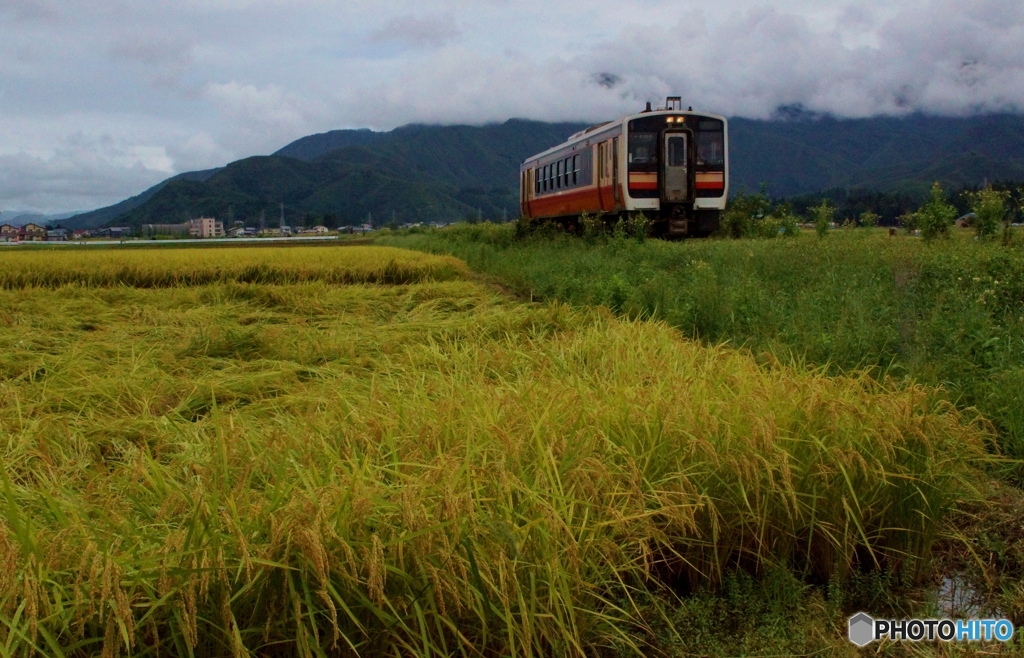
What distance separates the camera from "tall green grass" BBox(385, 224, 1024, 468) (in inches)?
174

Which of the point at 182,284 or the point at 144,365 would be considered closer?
the point at 144,365

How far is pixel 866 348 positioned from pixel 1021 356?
30.4 inches

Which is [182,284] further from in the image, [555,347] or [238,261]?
[555,347]

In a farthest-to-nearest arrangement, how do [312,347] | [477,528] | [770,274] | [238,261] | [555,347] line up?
[238,261] → [770,274] → [312,347] → [555,347] → [477,528]

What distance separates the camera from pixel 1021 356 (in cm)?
459

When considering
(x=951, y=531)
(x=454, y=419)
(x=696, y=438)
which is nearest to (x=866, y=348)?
(x=951, y=531)

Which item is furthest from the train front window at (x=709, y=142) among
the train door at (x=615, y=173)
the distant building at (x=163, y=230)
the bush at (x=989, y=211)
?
the distant building at (x=163, y=230)

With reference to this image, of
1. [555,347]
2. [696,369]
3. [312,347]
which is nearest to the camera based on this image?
[696,369]

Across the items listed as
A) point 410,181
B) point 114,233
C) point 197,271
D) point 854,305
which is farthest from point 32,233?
point 410,181

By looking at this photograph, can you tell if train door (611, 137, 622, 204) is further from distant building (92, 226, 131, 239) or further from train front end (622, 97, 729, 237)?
distant building (92, 226, 131, 239)

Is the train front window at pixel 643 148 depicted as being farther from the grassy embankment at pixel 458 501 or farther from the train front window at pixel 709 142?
the grassy embankment at pixel 458 501

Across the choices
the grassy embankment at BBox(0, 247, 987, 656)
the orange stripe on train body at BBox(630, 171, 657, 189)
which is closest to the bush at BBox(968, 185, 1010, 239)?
the orange stripe on train body at BBox(630, 171, 657, 189)

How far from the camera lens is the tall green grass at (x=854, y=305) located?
4.41 meters

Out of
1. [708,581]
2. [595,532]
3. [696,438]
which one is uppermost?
[696,438]
